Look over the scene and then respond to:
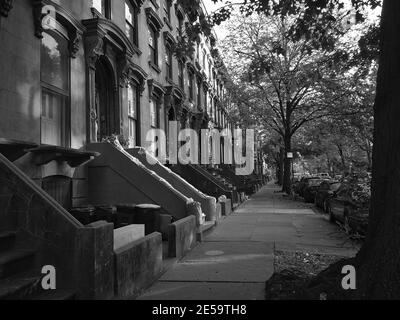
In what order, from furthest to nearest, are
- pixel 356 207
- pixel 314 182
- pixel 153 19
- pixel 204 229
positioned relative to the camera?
pixel 314 182 → pixel 153 19 → pixel 356 207 → pixel 204 229

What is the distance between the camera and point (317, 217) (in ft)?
56.3

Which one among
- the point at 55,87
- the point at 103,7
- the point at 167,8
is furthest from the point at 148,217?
the point at 167,8

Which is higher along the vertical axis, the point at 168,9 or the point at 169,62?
the point at 168,9

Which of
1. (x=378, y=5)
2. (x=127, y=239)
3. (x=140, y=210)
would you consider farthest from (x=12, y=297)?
(x=378, y=5)

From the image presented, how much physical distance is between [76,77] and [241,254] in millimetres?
5840

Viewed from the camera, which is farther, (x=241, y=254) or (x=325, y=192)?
(x=325, y=192)

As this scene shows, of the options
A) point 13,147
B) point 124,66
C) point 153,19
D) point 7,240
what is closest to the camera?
point 7,240

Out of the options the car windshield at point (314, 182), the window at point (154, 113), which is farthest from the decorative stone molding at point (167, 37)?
the car windshield at point (314, 182)

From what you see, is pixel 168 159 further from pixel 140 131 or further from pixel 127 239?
pixel 127 239

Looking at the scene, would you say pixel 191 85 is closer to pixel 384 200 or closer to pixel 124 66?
pixel 124 66

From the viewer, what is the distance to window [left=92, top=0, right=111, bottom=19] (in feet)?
41.5

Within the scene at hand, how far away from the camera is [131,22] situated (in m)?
15.6

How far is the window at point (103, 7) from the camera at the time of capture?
12.6 meters

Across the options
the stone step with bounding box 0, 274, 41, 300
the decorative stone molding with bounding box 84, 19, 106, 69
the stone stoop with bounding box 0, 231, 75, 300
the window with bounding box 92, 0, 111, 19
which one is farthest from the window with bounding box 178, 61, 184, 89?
the stone step with bounding box 0, 274, 41, 300
